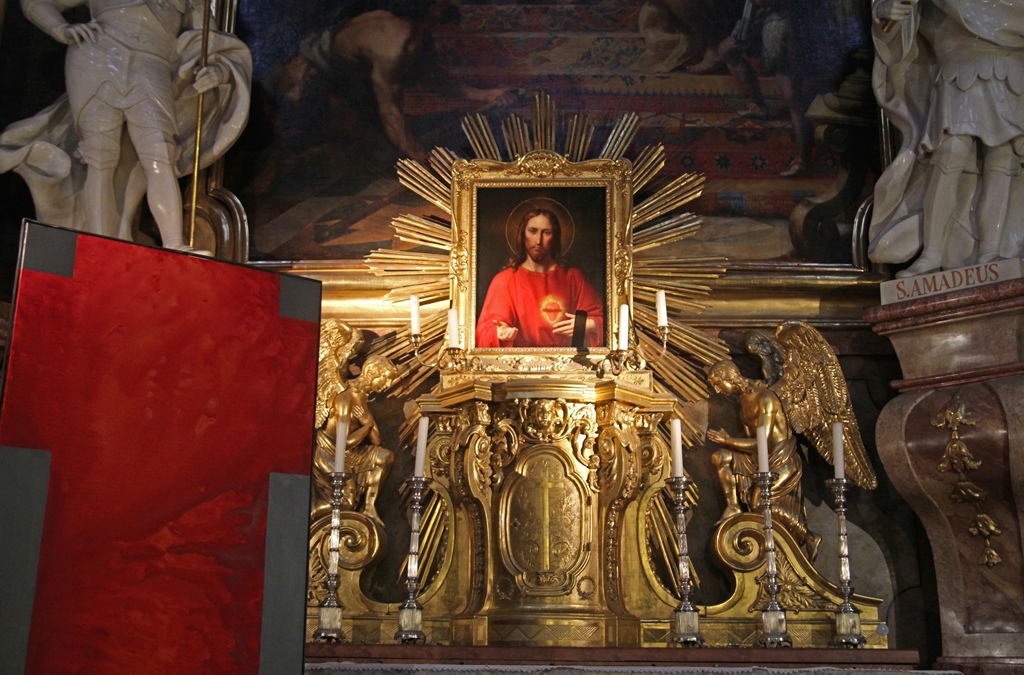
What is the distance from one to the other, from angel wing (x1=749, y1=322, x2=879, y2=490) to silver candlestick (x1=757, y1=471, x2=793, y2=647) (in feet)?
2.22

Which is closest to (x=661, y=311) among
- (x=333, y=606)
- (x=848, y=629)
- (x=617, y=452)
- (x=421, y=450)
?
(x=617, y=452)

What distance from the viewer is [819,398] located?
448cm

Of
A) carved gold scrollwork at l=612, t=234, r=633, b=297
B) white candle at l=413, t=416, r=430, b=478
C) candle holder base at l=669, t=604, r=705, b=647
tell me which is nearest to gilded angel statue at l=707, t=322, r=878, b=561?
carved gold scrollwork at l=612, t=234, r=633, b=297

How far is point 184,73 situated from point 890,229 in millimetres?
2994

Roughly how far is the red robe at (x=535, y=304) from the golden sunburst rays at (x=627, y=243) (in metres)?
0.18

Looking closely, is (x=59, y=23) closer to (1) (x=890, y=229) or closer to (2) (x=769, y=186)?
(2) (x=769, y=186)

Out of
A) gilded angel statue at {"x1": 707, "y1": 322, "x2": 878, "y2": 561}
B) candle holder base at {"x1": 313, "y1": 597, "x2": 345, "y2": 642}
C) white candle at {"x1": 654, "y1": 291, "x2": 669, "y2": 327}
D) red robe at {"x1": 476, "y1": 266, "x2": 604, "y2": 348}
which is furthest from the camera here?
red robe at {"x1": 476, "y1": 266, "x2": 604, "y2": 348}

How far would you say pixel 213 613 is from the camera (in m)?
2.02

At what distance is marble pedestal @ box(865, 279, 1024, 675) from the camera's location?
3.98m

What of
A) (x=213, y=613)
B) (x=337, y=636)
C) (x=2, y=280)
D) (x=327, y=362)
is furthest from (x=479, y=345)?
(x=213, y=613)

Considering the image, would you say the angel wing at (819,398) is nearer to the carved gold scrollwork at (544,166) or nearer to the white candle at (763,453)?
the white candle at (763,453)

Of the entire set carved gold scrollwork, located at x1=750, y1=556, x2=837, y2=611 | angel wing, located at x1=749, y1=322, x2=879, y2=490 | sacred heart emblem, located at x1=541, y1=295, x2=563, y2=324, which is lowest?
carved gold scrollwork, located at x1=750, y1=556, x2=837, y2=611

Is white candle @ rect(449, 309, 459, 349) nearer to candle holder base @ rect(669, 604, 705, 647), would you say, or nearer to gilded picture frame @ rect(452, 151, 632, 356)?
gilded picture frame @ rect(452, 151, 632, 356)

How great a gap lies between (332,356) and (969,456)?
2.45 m
